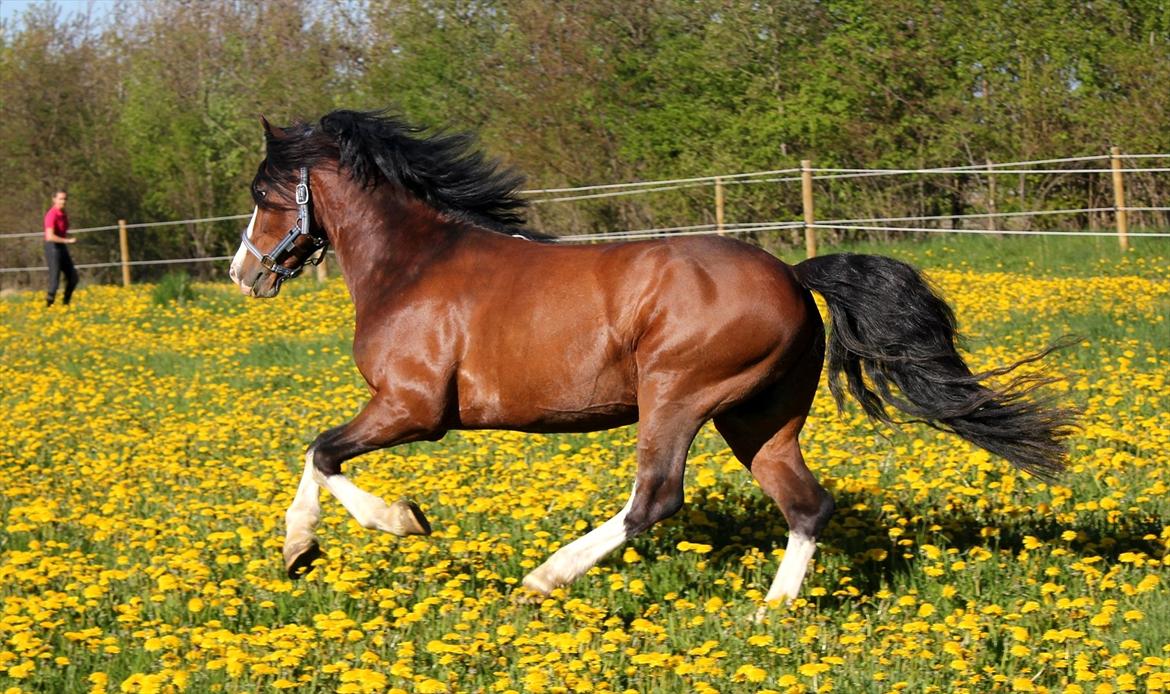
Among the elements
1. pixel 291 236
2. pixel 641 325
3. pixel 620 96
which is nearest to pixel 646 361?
pixel 641 325

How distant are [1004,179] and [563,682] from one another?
2033 centimetres

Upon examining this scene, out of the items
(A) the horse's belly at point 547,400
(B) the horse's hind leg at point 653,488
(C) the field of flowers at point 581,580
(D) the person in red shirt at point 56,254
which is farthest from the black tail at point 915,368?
(D) the person in red shirt at point 56,254

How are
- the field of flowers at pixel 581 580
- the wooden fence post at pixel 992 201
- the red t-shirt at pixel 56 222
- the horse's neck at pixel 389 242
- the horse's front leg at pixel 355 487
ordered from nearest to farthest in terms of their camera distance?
the field of flowers at pixel 581 580, the horse's front leg at pixel 355 487, the horse's neck at pixel 389 242, the red t-shirt at pixel 56 222, the wooden fence post at pixel 992 201

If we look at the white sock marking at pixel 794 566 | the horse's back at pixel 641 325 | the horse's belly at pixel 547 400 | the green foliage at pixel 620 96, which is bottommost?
the white sock marking at pixel 794 566

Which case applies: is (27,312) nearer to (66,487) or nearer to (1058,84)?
(66,487)

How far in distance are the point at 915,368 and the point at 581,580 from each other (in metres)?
1.78

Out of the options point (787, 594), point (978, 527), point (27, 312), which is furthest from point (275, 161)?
point (27, 312)

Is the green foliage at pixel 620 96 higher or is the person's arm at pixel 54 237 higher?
the green foliage at pixel 620 96

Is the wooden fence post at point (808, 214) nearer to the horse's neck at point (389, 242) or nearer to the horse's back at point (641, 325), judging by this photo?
the horse's neck at point (389, 242)

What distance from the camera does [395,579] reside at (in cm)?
653

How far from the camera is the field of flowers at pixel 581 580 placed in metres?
4.99

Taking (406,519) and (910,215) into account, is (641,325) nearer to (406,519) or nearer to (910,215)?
(406,519)

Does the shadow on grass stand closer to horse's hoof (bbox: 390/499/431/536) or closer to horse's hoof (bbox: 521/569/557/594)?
horse's hoof (bbox: 521/569/557/594)

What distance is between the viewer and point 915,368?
631 cm
